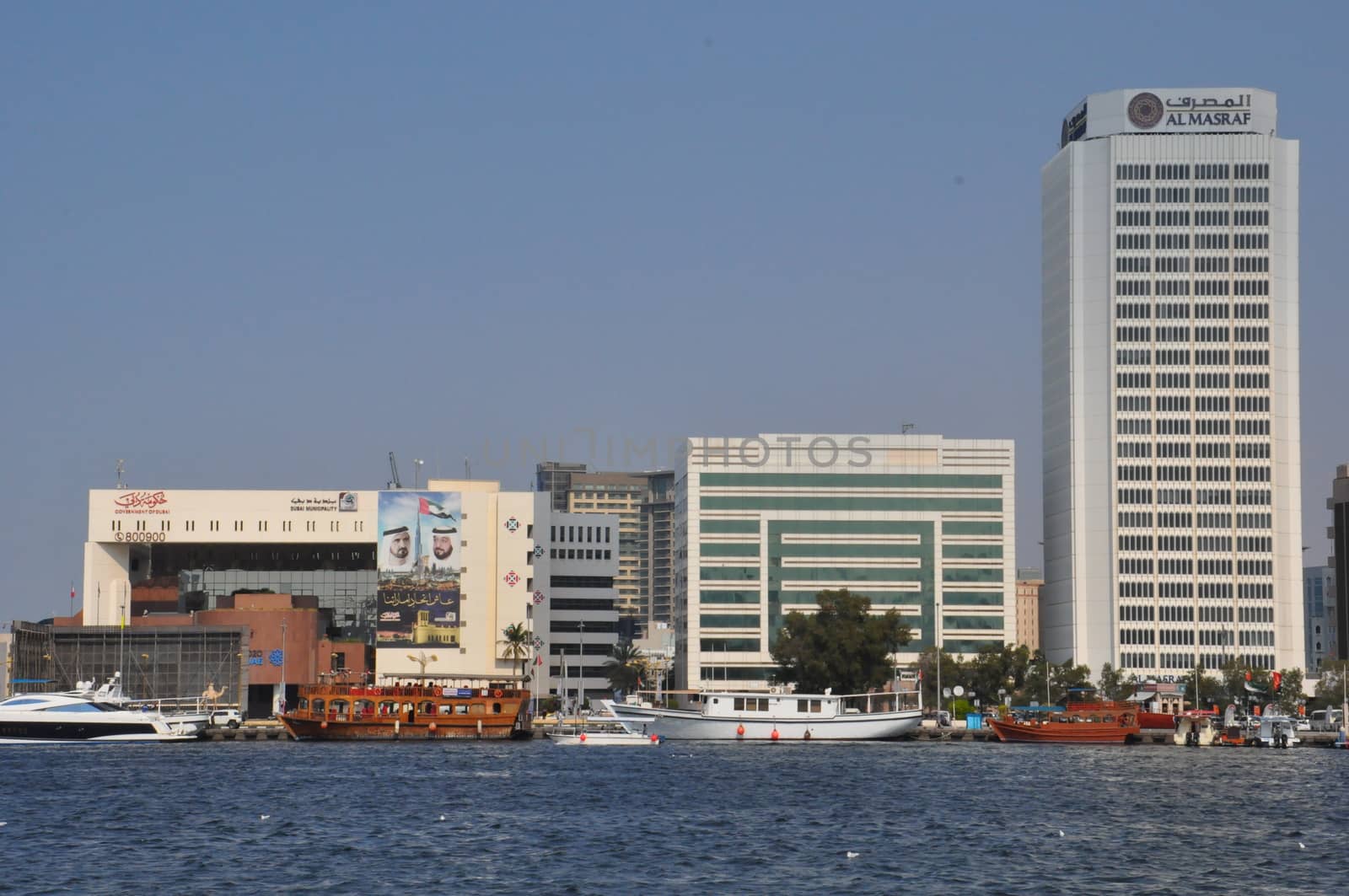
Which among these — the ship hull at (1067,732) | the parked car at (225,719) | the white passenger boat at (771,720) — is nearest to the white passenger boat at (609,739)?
the white passenger boat at (771,720)

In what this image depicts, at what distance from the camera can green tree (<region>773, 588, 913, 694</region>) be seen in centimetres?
18825

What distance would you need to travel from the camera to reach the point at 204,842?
233ft

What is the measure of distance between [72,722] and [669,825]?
85477mm

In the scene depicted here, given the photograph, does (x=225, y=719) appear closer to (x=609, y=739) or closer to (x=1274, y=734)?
(x=609, y=739)

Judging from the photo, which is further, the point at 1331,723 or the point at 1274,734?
the point at 1331,723

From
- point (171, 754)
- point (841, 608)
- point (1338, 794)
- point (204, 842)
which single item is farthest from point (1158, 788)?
point (841, 608)

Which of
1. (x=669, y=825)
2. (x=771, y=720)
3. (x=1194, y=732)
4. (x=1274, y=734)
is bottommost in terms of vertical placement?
(x=1274, y=734)

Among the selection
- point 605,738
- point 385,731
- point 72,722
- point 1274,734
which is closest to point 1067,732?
point 1274,734

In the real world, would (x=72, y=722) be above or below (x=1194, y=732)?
above

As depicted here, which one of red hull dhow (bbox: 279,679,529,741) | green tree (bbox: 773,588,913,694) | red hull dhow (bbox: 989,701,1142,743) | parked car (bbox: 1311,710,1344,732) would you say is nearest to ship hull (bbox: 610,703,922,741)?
red hull dhow (bbox: 989,701,1142,743)

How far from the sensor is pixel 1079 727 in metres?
157

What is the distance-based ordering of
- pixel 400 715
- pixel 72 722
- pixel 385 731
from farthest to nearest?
pixel 400 715
pixel 385 731
pixel 72 722

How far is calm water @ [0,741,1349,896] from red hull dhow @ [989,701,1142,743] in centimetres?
2786

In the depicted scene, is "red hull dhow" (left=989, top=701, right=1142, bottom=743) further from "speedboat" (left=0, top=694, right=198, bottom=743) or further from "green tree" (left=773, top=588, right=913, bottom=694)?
"speedboat" (left=0, top=694, right=198, bottom=743)
